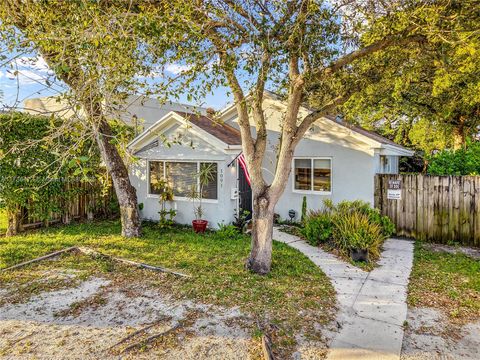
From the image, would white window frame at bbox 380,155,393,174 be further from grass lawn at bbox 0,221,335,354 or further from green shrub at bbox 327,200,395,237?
grass lawn at bbox 0,221,335,354

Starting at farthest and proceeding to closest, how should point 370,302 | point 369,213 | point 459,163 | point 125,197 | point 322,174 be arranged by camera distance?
point 322,174 → point 459,163 → point 125,197 → point 369,213 → point 370,302

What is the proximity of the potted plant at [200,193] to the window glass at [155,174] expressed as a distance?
1.73 meters

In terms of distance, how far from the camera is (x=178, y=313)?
5.09 meters

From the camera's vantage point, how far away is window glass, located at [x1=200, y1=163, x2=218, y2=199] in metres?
11.1

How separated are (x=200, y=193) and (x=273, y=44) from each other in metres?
6.62

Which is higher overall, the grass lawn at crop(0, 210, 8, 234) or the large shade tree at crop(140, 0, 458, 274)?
the large shade tree at crop(140, 0, 458, 274)

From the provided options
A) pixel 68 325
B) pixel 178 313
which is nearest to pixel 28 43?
pixel 68 325

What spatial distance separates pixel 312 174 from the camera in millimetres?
11867

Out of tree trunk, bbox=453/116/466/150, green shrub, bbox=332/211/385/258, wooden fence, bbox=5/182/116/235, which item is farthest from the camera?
tree trunk, bbox=453/116/466/150

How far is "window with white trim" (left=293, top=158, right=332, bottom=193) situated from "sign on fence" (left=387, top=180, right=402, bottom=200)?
1958mm

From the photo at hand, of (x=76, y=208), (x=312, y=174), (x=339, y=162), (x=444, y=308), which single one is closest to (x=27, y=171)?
(x=76, y=208)

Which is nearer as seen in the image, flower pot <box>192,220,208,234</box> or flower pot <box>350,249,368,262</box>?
flower pot <box>350,249,368,262</box>

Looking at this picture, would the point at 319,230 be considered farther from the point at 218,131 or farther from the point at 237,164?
the point at 218,131

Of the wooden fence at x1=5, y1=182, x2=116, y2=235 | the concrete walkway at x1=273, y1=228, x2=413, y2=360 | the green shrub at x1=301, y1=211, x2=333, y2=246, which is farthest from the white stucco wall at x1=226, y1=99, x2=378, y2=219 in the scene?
the wooden fence at x1=5, y1=182, x2=116, y2=235
